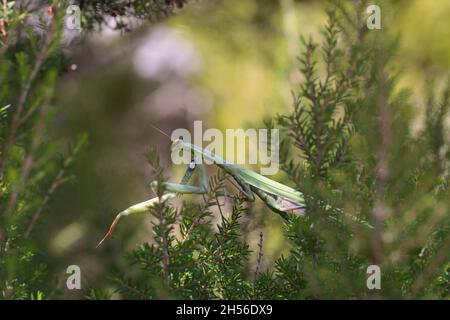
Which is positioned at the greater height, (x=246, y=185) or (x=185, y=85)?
(x=246, y=185)

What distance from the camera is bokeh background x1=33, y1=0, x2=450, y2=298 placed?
1.44 metres

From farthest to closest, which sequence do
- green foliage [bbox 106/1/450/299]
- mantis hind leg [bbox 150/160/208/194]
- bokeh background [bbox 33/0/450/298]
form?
1. bokeh background [bbox 33/0/450/298]
2. mantis hind leg [bbox 150/160/208/194]
3. green foliage [bbox 106/1/450/299]

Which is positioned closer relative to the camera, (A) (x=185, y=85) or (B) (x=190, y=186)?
(B) (x=190, y=186)

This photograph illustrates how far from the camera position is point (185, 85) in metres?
5.58

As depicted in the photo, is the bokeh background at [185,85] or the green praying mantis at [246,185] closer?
the green praying mantis at [246,185]

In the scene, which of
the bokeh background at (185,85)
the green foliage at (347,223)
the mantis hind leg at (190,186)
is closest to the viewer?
the green foliage at (347,223)

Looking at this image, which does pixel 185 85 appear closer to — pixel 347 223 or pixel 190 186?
pixel 190 186

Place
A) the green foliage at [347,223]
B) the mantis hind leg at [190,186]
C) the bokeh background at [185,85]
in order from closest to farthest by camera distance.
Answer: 1. the green foliage at [347,223]
2. the mantis hind leg at [190,186]
3. the bokeh background at [185,85]

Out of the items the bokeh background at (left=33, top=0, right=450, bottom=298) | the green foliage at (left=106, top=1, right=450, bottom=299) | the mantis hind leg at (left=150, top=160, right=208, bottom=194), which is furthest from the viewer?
the bokeh background at (left=33, top=0, right=450, bottom=298)

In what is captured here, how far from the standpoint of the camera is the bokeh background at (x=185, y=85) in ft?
4.72

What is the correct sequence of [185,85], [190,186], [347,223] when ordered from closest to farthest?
[347,223] → [190,186] → [185,85]

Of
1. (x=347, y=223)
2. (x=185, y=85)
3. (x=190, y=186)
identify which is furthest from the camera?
(x=185, y=85)

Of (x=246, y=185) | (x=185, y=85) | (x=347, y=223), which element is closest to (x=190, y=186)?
(x=246, y=185)

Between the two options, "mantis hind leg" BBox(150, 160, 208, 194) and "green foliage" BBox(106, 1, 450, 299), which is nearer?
"green foliage" BBox(106, 1, 450, 299)
